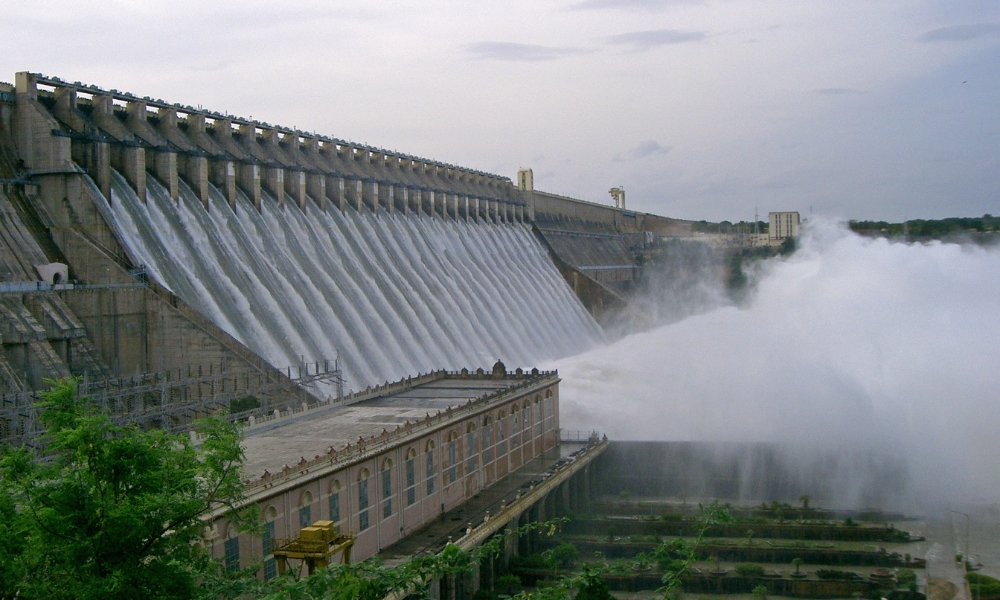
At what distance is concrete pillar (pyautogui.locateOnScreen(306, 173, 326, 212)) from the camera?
43094 mm

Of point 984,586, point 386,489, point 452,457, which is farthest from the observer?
point 452,457

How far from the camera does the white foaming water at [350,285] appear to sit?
102 ft

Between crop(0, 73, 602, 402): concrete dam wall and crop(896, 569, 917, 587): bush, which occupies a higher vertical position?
crop(0, 73, 602, 402): concrete dam wall

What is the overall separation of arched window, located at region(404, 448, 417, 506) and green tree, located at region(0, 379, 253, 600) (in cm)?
1181

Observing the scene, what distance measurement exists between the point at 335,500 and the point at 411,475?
3.37 metres

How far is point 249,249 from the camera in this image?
3522 cm

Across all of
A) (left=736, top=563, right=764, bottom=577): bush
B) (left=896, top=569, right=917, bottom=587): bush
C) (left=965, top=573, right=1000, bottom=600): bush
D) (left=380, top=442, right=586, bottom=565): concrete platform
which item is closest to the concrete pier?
(left=380, top=442, right=586, bottom=565): concrete platform

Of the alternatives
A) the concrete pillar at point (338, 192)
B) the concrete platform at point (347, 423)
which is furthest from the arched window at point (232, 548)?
the concrete pillar at point (338, 192)

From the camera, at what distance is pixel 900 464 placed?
31250 millimetres

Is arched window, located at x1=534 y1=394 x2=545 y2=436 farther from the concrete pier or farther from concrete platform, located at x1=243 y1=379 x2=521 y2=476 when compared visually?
the concrete pier

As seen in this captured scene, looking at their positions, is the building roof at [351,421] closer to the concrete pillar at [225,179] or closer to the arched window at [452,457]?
the arched window at [452,457]

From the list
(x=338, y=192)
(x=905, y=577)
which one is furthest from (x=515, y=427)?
(x=338, y=192)

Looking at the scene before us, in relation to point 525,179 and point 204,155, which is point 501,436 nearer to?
point 204,155

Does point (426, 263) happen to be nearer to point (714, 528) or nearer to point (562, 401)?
point (562, 401)
